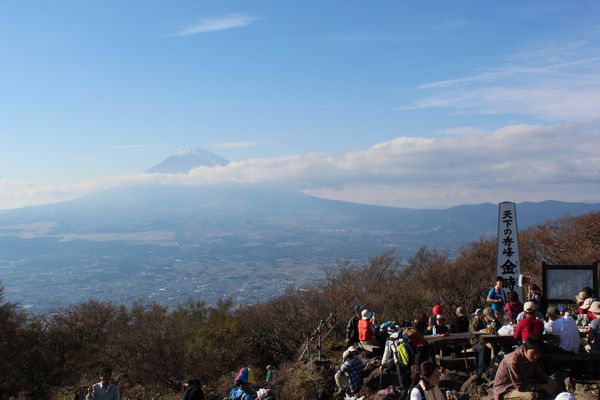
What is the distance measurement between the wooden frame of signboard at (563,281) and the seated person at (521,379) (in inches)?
202

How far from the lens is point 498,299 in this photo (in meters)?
10.9

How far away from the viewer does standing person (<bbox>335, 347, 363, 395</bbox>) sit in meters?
9.23

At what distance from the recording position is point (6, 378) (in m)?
18.4

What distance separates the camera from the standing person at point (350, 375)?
9234mm

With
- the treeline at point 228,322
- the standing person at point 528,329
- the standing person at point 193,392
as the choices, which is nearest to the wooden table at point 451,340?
the standing person at point 528,329

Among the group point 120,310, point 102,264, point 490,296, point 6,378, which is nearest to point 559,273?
point 490,296

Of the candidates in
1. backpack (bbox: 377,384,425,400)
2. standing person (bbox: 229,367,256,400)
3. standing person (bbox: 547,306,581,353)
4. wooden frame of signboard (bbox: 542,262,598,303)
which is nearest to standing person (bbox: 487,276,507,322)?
wooden frame of signboard (bbox: 542,262,598,303)

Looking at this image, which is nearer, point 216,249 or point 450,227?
point 450,227

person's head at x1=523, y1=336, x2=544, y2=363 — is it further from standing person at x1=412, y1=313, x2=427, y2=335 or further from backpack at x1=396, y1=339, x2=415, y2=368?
standing person at x1=412, y1=313, x2=427, y2=335

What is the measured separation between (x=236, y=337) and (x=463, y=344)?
45.9 feet

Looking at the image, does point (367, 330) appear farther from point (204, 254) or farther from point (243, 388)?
point (204, 254)

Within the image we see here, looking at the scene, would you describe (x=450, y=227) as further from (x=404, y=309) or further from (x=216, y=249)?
(x=404, y=309)

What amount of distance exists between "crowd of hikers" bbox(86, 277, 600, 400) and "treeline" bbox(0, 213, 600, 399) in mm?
5297

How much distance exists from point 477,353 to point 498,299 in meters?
1.90
